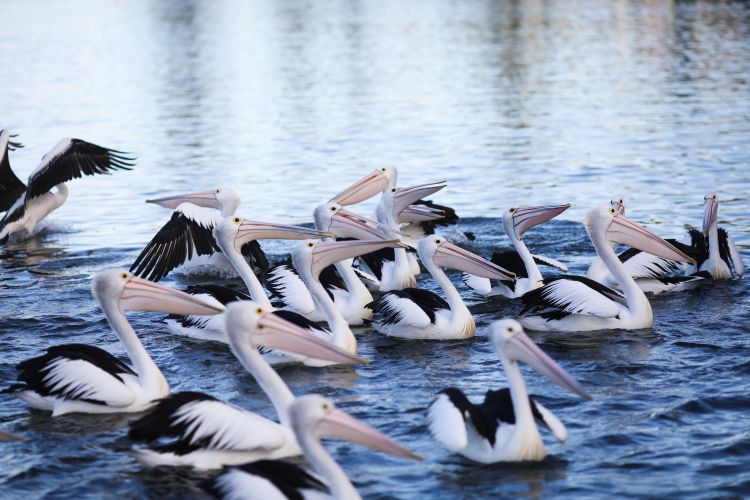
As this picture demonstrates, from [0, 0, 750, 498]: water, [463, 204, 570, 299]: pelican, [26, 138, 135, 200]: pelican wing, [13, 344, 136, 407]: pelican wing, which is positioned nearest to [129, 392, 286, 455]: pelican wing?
[0, 0, 750, 498]: water

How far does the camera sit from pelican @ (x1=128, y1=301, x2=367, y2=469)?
4344 mm

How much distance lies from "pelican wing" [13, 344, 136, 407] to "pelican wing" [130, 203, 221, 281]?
2.54 m

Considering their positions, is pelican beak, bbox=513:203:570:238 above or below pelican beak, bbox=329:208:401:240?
below

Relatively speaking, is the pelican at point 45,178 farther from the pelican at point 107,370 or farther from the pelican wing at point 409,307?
the pelican at point 107,370

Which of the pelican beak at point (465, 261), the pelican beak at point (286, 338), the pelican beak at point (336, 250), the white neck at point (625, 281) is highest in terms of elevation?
the pelican beak at point (286, 338)

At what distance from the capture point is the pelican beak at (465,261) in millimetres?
6516

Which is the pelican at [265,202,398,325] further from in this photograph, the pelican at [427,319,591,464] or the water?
the pelican at [427,319,591,464]

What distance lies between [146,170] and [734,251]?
7.89 m

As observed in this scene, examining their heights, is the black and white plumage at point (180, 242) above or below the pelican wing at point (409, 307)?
above

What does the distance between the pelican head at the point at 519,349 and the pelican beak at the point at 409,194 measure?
3584 millimetres

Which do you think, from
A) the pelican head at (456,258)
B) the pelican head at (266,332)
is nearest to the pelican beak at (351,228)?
the pelican head at (456,258)

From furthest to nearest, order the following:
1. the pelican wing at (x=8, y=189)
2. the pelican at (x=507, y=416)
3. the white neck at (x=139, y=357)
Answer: the pelican wing at (x=8, y=189) → the white neck at (x=139, y=357) → the pelican at (x=507, y=416)

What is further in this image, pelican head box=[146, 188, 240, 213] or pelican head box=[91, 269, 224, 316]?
pelican head box=[146, 188, 240, 213]

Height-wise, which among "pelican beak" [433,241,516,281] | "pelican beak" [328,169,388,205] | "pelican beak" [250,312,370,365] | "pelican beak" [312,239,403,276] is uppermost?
"pelican beak" [250,312,370,365]
